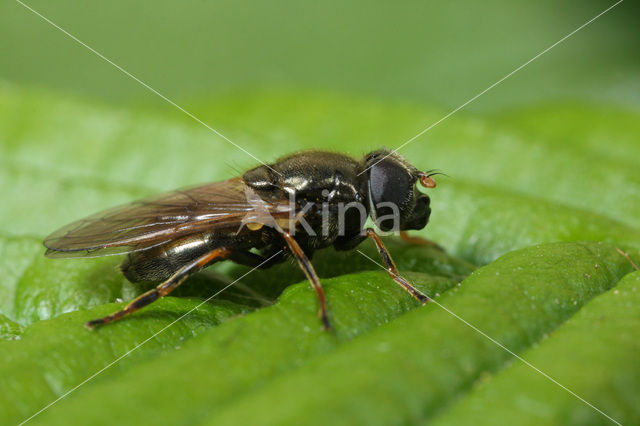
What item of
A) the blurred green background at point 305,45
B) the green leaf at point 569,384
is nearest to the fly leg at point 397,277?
the green leaf at point 569,384

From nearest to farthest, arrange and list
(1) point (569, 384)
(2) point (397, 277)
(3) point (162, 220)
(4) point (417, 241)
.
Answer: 1. (1) point (569, 384)
2. (2) point (397, 277)
3. (3) point (162, 220)
4. (4) point (417, 241)

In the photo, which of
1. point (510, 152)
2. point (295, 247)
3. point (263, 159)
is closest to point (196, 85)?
point (263, 159)

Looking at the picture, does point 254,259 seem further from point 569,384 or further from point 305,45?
point 305,45

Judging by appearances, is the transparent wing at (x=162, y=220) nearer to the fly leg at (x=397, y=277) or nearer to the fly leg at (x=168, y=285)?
the fly leg at (x=168, y=285)

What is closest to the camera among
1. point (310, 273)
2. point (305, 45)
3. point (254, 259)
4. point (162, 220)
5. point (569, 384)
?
point (569, 384)

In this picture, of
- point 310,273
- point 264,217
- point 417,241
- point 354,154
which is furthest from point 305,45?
point 310,273

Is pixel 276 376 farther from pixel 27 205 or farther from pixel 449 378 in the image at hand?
pixel 27 205
